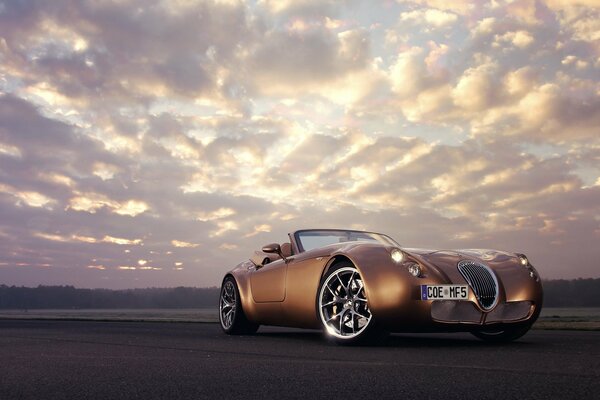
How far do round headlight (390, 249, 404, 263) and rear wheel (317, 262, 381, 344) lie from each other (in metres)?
0.40

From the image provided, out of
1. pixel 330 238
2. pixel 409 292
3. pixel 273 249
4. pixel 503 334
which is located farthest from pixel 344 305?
pixel 330 238

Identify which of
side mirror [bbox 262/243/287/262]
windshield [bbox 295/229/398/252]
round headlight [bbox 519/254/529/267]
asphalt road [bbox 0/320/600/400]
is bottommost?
asphalt road [bbox 0/320/600/400]

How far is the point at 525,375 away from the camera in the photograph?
4070 mm

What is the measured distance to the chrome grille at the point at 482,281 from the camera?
6398 millimetres

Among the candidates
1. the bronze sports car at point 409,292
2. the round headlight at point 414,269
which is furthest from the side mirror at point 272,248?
the round headlight at point 414,269

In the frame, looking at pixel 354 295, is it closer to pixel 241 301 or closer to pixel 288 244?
pixel 288 244

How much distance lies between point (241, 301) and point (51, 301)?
441 feet

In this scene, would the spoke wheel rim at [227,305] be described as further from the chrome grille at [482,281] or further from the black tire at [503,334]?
the chrome grille at [482,281]

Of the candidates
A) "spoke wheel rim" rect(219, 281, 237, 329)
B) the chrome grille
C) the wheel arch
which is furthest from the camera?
"spoke wheel rim" rect(219, 281, 237, 329)

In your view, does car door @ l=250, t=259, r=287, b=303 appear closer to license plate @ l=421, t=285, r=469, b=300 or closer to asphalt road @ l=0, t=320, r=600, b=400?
asphalt road @ l=0, t=320, r=600, b=400

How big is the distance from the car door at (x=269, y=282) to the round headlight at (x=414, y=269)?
6.63 ft

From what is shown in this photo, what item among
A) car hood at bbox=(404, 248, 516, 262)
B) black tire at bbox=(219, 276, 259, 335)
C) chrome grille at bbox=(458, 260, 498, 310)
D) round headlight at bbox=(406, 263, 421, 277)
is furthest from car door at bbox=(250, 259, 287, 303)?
chrome grille at bbox=(458, 260, 498, 310)

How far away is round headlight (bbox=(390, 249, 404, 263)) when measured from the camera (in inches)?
253

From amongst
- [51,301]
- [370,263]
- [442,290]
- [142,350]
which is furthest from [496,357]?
[51,301]
